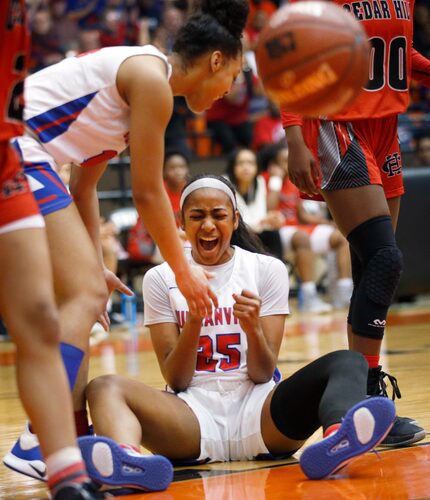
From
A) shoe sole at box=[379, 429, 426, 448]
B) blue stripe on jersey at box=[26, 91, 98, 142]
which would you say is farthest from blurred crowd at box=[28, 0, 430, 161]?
blue stripe on jersey at box=[26, 91, 98, 142]

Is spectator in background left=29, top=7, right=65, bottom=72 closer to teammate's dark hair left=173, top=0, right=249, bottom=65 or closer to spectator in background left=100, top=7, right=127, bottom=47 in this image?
spectator in background left=100, top=7, right=127, bottom=47

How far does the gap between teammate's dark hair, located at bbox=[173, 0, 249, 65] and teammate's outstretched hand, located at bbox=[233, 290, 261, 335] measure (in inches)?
31.4

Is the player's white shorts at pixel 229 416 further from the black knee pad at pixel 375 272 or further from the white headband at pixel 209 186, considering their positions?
the white headband at pixel 209 186

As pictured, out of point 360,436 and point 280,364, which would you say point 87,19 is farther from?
point 360,436

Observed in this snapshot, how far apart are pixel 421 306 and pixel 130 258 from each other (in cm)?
284

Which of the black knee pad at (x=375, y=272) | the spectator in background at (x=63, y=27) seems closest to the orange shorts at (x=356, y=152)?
the black knee pad at (x=375, y=272)

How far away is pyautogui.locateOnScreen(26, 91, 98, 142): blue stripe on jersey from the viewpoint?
312 cm

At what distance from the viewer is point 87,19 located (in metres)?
12.5

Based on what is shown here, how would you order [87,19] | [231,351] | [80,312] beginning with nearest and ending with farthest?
[80,312] < [231,351] < [87,19]

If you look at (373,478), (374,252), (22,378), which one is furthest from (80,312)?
(374,252)

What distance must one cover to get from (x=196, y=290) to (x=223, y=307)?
2.32 feet

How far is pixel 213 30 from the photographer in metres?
3.14

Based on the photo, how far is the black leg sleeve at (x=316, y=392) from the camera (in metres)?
3.19

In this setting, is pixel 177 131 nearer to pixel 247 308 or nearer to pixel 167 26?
pixel 167 26
